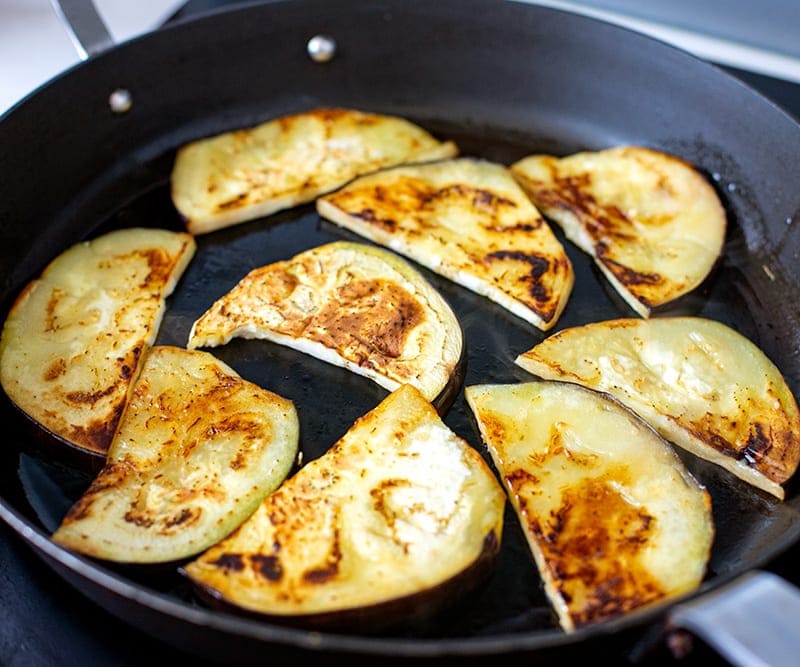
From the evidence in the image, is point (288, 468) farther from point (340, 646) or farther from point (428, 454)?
point (340, 646)

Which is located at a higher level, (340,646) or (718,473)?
(340,646)

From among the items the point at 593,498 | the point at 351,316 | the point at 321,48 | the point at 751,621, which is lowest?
the point at 593,498

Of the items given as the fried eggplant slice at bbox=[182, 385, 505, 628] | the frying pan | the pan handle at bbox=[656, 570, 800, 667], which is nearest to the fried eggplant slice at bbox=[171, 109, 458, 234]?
the frying pan

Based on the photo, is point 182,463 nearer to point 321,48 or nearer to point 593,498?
point 593,498

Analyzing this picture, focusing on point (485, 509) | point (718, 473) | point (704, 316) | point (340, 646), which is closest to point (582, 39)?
point (704, 316)

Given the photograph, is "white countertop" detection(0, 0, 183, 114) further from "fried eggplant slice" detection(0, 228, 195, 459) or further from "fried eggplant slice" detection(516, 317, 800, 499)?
"fried eggplant slice" detection(516, 317, 800, 499)

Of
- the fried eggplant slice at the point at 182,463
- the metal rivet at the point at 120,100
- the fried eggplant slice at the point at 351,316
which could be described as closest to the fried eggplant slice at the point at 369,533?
the fried eggplant slice at the point at 182,463

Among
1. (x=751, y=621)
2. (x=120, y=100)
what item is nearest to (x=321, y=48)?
(x=120, y=100)
